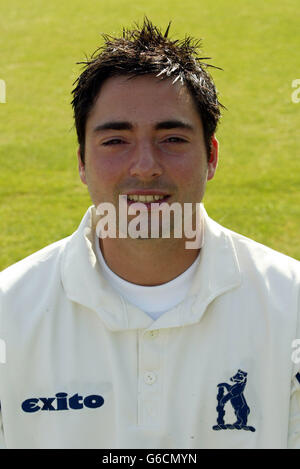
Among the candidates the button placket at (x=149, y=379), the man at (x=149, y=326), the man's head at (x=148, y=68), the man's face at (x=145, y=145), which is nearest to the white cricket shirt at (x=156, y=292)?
the man at (x=149, y=326)

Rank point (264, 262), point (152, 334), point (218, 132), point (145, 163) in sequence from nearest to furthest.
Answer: point (145, 163) < point (152, 334) < point (264, 262) < point (218, 132)

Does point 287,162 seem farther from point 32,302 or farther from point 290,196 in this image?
point 32,302

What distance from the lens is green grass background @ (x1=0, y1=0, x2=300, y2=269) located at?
568cm

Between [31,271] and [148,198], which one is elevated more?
[148,198]

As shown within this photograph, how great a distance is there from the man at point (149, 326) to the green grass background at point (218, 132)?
4.26 ft

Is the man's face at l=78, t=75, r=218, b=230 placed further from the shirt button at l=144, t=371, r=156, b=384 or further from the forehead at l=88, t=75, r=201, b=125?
the shirt button at l=144, t=371, r=156, b=384

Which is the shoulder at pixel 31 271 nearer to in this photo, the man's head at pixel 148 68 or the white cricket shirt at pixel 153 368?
the white cricket shirt at pixel 153 368

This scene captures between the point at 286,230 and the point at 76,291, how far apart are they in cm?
373

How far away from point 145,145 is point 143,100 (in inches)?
5.3

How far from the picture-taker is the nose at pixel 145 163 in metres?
1.79

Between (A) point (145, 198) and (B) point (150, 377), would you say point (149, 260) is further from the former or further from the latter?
(B) point (150, 377)

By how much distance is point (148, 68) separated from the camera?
1.93 m

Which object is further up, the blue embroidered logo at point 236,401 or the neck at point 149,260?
the neck at point 149,260

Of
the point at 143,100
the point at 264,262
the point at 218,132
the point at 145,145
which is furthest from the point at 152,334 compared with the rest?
the point at 218,132
